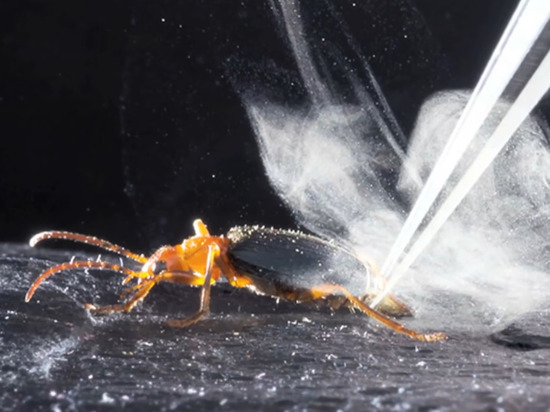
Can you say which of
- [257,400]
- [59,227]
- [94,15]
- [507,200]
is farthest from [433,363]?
[59,227]

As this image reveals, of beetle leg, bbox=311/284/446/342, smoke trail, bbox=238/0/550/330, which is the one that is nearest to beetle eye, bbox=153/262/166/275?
beetle leg, bbox=311/284/446/342

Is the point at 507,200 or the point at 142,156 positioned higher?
the point at 142,156

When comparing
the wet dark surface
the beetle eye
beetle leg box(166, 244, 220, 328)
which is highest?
the beetle eye

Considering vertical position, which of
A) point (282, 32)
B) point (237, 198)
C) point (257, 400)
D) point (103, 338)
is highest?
point (282, 32)

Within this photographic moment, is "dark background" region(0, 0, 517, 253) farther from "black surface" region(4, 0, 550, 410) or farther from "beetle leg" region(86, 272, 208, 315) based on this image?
"beetle leg" region(86, 272, 208, 315)

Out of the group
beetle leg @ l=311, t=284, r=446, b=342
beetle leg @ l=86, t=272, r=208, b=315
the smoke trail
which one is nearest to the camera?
beetle leg @ l=311, t=284, r=446, b=342

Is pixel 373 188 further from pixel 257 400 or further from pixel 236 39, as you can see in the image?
pixel 257 400

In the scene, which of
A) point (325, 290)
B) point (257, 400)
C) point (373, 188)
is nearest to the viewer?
point (257, 400)

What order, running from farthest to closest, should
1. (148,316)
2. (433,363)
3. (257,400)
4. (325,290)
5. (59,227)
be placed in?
(59,227)
(325,290)
(148,316)
(433,363)
(257,400)

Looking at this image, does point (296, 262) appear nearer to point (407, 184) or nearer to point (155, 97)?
point (407, 184)
